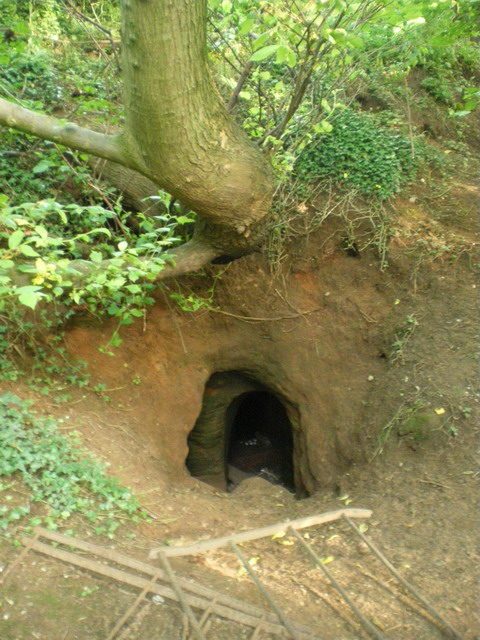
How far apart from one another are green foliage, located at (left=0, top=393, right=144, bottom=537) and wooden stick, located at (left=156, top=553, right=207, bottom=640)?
36 centimetres

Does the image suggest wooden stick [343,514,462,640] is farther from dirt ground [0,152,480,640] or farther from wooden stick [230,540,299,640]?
wooden stick [230,540,299,640]

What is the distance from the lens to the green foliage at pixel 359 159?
5.33m

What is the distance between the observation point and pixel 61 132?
3.42m

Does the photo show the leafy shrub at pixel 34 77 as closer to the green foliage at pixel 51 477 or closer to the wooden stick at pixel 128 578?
the green foliage at pixel 51 477

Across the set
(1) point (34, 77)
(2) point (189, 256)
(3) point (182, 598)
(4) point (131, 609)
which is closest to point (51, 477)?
(4) point (131, 609)

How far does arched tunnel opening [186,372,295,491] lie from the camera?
21.3 ft

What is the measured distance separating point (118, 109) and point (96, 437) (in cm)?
268

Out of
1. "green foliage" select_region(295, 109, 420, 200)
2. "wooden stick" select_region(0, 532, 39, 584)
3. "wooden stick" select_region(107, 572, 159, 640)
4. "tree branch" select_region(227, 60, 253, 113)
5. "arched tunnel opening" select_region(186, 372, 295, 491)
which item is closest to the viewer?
"wooden stick" select_region(107, 572, 159, 640)

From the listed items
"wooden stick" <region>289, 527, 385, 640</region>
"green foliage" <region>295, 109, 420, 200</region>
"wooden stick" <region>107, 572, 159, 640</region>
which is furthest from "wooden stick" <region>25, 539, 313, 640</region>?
"green foliage" <region>295, 109, 420, 200</region>

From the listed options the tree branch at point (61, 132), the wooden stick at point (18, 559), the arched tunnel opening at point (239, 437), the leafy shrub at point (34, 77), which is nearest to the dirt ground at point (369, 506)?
the wooden stick at point (18, 559)

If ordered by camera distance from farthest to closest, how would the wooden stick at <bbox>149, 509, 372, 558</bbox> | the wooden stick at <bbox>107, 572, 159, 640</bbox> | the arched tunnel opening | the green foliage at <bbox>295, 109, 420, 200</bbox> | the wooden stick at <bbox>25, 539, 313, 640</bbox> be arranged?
the arched tunnel opening → the green foliage at <bbox>295, 109, 420, 200</bbox> → the wooden stick at <bbox>149, 509, 372, 558</bbox> → the wooden stick at <bbox>25, 539, 313, 640</bbox> → the wooden stick at <bbox>107, 572, 159, 640</bbox>

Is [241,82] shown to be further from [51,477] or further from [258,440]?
[258,440]

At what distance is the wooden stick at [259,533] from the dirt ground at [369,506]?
0.05 meters

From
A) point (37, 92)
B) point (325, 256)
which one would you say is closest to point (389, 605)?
point (325, 256)
